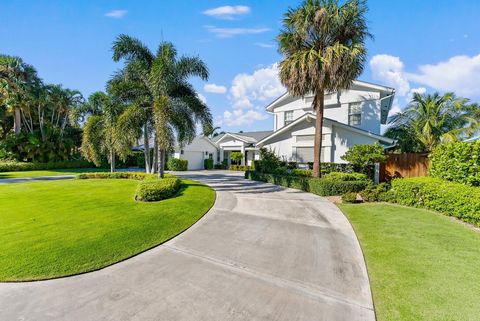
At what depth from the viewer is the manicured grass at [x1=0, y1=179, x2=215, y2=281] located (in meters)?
4.79

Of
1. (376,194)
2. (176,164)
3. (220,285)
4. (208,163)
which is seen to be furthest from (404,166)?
(176,164)

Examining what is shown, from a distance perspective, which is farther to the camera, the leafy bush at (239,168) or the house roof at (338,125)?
the leafy bush at (239,168)

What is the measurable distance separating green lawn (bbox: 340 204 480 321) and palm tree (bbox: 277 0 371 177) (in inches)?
298

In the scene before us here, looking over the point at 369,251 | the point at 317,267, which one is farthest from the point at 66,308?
the point at 369,251

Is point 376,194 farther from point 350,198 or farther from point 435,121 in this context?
point 435,121

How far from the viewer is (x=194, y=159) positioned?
97.5 feet

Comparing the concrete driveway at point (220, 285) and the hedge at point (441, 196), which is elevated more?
the hedge at point (441, 196)

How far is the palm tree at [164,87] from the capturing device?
40.0ft

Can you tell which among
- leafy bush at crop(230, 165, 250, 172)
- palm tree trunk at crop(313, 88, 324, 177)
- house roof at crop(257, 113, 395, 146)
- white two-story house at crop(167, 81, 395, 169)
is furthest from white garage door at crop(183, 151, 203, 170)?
palm tree trunk at crop(313, 88, 324, 177)

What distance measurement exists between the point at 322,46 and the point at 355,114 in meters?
8.02

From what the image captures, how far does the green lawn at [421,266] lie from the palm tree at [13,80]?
3379 centimetres

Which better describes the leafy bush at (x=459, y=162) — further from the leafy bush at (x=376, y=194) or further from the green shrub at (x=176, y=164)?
the green shrub at (x=176, y=164)

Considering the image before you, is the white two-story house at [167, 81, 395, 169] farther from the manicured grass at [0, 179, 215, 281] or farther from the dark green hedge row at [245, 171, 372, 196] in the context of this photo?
the manicured grass at [0, 179, 215, 281]

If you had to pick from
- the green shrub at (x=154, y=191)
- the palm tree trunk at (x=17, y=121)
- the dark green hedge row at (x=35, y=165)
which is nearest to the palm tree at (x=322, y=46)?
the green shrub at (x=154, y=191)
